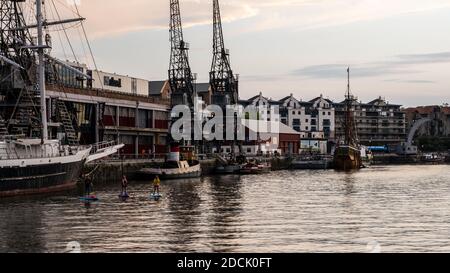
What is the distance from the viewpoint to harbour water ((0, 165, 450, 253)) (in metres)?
29.0

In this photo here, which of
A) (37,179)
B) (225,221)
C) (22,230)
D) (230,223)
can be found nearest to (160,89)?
(37,179)

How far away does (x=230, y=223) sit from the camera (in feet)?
123

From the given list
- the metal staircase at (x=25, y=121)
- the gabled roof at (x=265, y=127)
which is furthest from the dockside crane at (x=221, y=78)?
the metal staircase at (x=25, y=121)

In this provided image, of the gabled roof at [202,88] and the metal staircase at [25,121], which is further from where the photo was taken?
the gabled roof at [202,88]

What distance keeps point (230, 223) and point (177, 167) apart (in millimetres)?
53278

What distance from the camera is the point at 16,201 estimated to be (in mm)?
50812

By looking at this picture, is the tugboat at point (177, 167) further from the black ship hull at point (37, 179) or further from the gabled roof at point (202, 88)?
the gabled roof at point (202, 88)

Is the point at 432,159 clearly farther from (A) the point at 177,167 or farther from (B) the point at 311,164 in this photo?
(A) the point at 177,167

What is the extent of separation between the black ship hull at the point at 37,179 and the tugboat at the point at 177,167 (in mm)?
23679

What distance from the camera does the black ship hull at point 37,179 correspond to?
54.0m

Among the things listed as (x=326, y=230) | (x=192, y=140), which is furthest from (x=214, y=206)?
(x=192, y=140)

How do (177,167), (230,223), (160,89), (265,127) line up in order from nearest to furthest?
(230,223), (177,167), (160,89), (265,127)

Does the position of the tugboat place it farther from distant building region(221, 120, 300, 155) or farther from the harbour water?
distant building region(221, 120, 300, 155)
